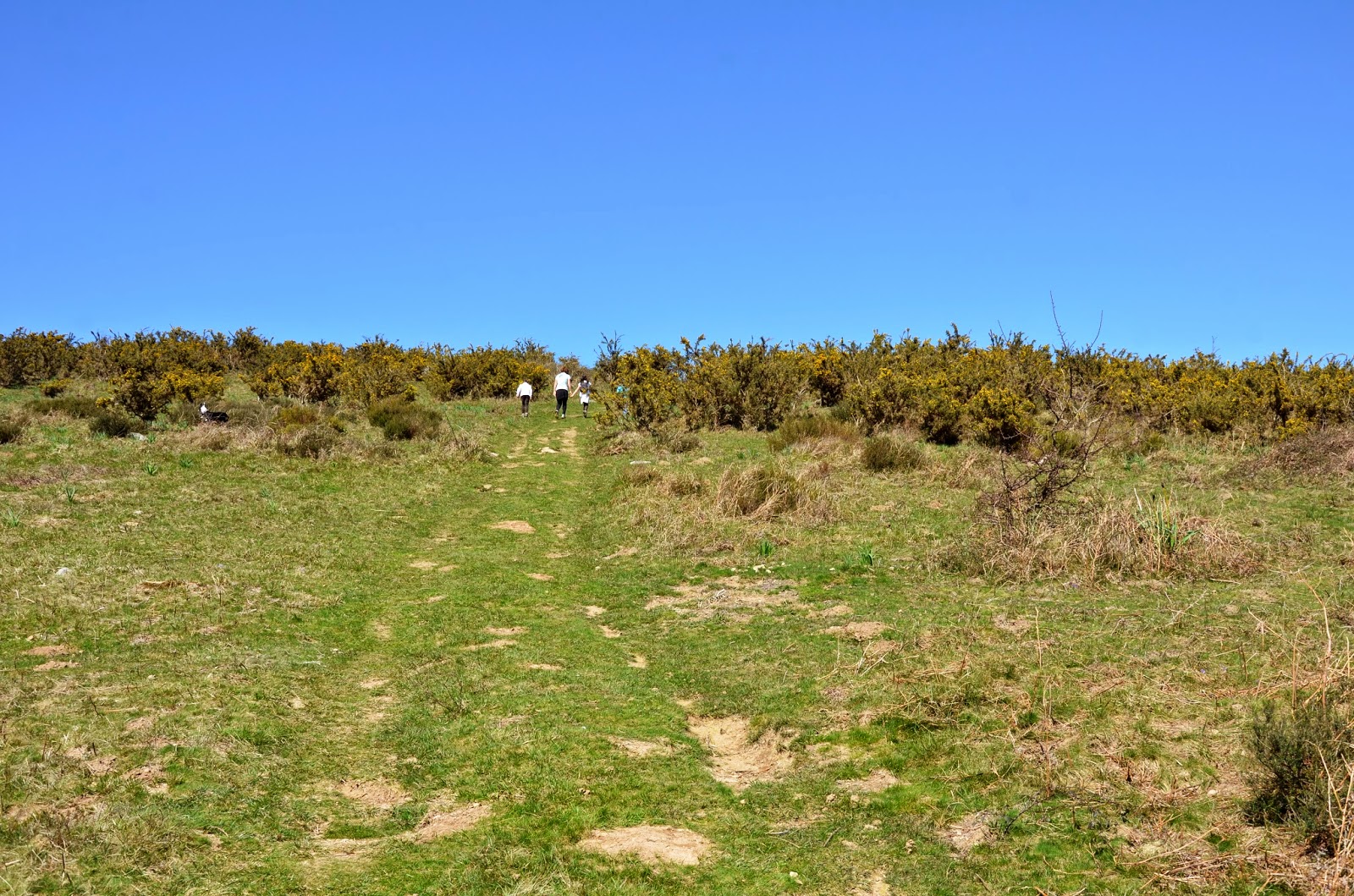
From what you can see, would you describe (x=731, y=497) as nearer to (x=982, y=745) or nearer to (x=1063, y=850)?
(x=982, y=745)

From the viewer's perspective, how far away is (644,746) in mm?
Result: 7781

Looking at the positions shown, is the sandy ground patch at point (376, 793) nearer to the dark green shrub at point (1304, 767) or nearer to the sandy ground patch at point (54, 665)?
the sandy ground patch at point (54, 665)

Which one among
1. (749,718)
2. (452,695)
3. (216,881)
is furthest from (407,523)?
(216,881)

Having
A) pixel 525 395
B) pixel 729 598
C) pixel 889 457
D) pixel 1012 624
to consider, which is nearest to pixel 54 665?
pixel 729 598

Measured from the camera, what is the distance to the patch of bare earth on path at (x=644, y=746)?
764 cm

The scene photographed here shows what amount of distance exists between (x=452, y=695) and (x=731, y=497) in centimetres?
816

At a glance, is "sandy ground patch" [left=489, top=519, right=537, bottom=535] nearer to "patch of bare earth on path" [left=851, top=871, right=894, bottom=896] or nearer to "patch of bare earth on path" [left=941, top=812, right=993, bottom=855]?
"patch of bare earth on path" [left=941, top=812, right=993, bottom=855]

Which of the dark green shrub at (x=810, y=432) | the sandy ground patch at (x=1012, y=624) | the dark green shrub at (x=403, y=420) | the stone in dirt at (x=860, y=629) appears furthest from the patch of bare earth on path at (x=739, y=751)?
the dark green shrub at (x=403, y=420)

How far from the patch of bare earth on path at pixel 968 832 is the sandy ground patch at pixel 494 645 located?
5525mm

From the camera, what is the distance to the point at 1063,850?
5668mm

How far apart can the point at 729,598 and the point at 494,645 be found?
3.17 metres

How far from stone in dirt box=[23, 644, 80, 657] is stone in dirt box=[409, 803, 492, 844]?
514 centimetres

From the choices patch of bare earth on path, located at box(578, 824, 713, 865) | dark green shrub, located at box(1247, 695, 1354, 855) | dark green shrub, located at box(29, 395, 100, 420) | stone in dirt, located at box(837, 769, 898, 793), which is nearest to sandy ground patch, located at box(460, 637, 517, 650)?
patch of bare earth on path, located at box(578, 824, 713, 865)

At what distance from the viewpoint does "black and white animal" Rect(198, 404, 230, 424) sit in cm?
2419
